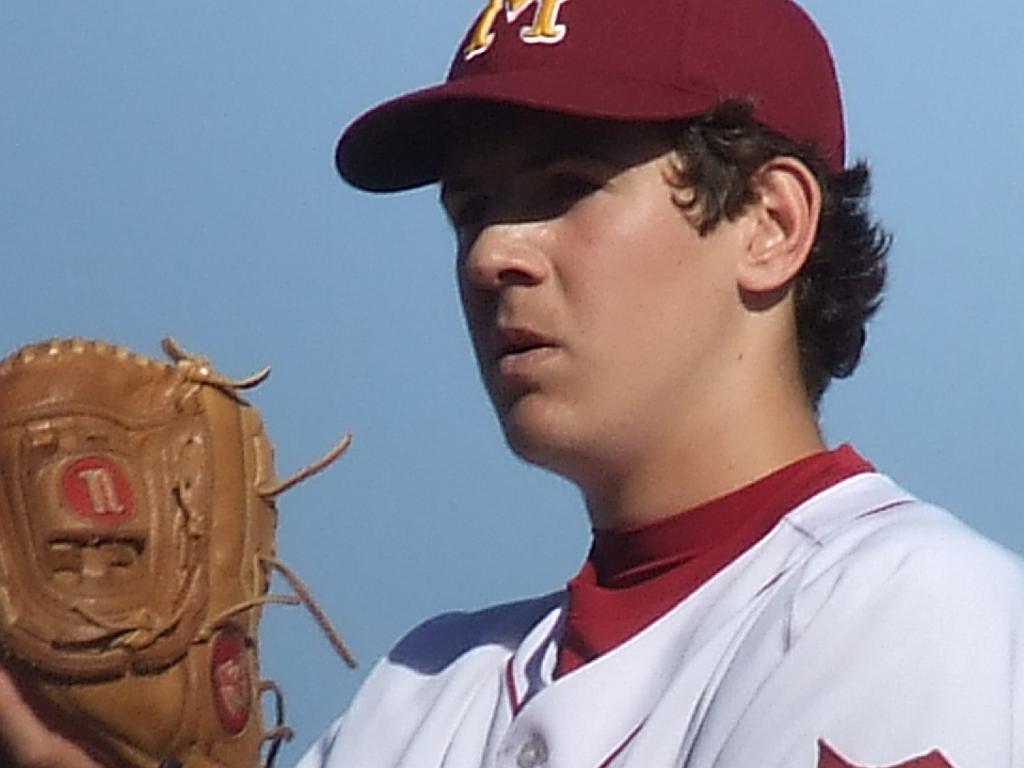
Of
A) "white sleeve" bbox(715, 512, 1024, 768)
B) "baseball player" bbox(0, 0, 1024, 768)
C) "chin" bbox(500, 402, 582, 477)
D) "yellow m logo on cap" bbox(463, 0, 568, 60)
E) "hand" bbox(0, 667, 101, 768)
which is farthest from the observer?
"hand" bbox(0, 667, 101, 768)

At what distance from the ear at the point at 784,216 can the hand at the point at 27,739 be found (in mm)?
944

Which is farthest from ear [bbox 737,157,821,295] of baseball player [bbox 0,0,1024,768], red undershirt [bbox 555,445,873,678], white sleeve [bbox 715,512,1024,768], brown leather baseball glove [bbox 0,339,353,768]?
brown leather baseball glove [bbox 0,339,353,768]

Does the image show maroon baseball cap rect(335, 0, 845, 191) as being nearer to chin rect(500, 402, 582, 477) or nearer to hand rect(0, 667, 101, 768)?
chin rect(500, 402, 582, 477)

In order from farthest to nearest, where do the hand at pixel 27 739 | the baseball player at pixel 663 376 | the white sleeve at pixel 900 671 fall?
the hand at pixel 27 739 < the baseball player at pixel 663 376 < the white sleeve at pixel 900 671

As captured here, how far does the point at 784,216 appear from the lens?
1290 mm

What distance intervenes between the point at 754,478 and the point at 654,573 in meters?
0.09

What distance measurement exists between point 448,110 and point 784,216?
0.75ft

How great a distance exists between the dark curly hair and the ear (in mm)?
10

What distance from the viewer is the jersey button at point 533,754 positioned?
3.90ft

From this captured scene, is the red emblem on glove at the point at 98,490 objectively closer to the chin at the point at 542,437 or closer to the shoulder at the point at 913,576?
the chin at the point at 542,437

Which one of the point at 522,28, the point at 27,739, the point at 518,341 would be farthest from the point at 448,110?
the point at 27,739

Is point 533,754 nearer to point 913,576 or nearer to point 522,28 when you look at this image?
point 913,576

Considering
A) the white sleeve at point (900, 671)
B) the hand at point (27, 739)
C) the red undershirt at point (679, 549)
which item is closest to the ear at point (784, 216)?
the red undershirt at point (679, 549)

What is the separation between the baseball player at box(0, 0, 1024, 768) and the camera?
3.62 feet
